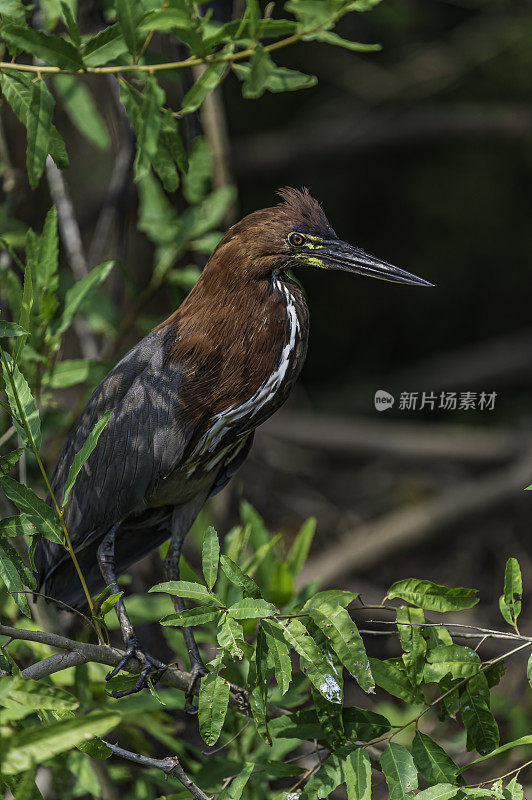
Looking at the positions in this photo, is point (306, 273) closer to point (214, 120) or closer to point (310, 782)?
point (214, 120)

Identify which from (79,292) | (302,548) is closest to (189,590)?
(79,292)

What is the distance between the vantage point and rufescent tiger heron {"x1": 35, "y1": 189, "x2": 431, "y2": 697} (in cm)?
146

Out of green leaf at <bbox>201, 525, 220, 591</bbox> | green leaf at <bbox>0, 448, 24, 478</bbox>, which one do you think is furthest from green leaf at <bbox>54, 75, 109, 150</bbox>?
green leaf at <bbox>201, 525, 220, 591</bbox>

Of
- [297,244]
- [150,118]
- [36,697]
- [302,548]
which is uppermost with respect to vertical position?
[150,118]

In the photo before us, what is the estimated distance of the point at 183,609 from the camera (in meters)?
1.73

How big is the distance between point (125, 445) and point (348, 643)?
2.13 ft

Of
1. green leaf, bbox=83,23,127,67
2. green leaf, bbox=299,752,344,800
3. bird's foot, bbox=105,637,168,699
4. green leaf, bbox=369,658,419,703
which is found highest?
green leaf, bbox=83,23,127,67

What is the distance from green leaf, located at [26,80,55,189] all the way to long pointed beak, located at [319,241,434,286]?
0.47 m

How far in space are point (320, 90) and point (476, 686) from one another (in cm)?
460

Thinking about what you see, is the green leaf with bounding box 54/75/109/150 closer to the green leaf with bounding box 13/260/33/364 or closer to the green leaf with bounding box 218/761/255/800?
the green leaf with bounding box 13/260/33/364

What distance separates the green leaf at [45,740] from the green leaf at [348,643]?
384 mm

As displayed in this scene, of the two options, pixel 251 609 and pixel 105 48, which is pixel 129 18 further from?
pixel 251 609

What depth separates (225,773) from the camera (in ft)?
4.82

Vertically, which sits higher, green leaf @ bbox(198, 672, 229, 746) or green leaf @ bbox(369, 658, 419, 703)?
green leaf @ bbox(198, 672, 229, 746)
